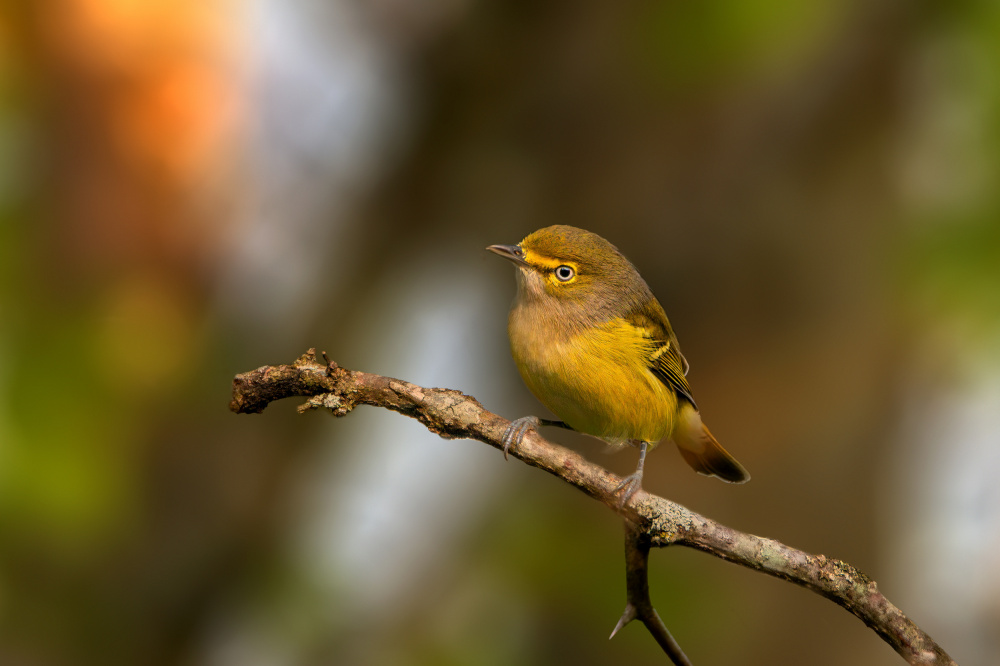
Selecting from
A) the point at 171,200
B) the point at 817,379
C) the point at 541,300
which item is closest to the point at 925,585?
the point at 817,379

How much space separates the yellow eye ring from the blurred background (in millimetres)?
2218

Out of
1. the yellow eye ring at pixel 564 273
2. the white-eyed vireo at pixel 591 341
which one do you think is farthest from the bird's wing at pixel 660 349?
the yellow eye ring at pixel 564 273

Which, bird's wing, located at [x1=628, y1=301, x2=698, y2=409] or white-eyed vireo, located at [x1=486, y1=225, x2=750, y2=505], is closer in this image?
white-eyed vireo, located at [x1=486, y1=225, x2=750, y2=505]

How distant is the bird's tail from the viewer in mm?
3357

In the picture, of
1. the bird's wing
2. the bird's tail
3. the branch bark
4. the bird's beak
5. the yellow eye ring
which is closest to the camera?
the branch bark

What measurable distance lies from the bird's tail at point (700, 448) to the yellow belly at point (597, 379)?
0.28m

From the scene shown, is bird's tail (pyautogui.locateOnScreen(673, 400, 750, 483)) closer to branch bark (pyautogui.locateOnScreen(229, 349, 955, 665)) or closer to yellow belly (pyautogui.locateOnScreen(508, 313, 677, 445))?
yellow belly (pyautogui.locateOnScreen(508, 313, 677, 445))

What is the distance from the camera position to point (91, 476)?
5.95m

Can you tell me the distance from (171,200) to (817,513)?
589cm

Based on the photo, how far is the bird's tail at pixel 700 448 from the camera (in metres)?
3.36

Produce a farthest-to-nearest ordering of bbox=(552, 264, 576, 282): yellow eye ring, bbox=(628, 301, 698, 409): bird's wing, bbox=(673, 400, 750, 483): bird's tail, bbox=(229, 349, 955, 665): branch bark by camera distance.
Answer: bbox=(673, 400, 750, 483): bird's tail < bbox=(628, 301, 698, 409): bird's wing < bbox=(552, 264, 576, 282): yellow eye ring < bbox=(229, 349, 955, 665): branch bark

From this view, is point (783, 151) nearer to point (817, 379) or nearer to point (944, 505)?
point (817, 379)

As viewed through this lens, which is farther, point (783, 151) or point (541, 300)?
point (783, 151)

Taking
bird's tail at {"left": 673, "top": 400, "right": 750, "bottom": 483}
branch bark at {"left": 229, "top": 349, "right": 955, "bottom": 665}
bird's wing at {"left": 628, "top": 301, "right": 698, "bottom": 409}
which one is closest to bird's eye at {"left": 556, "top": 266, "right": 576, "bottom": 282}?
bird's wing at {"left": 628, "top": 301, "right": 698, "bottom": 409}
